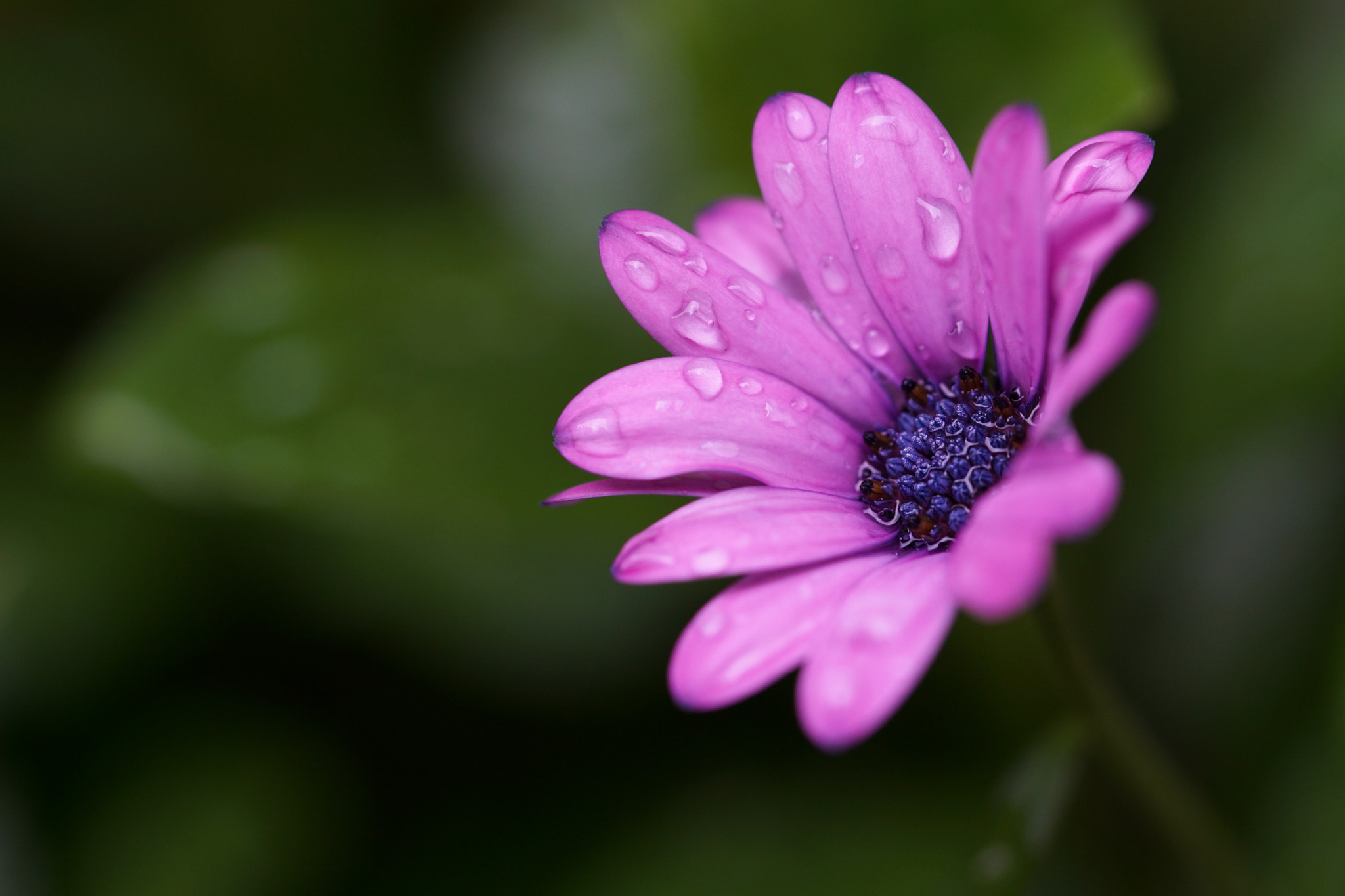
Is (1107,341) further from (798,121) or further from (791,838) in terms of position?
(791,838)

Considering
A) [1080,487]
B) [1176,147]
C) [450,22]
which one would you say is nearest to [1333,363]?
[1176,147]

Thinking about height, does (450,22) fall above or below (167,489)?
above

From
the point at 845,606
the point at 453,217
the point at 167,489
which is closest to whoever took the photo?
the point at 845,606

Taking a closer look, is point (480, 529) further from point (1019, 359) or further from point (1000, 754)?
point (1000, 754)

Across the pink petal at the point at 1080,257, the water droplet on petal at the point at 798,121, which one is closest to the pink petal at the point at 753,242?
the water droplet on petal at the point at 798,121

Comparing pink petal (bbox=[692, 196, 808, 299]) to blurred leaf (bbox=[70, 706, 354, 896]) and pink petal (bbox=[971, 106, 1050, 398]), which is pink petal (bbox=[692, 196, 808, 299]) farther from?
blurred leaf (bbox=[70, 706, 354, 896])

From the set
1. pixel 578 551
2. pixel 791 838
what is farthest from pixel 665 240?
pixel 791 838
